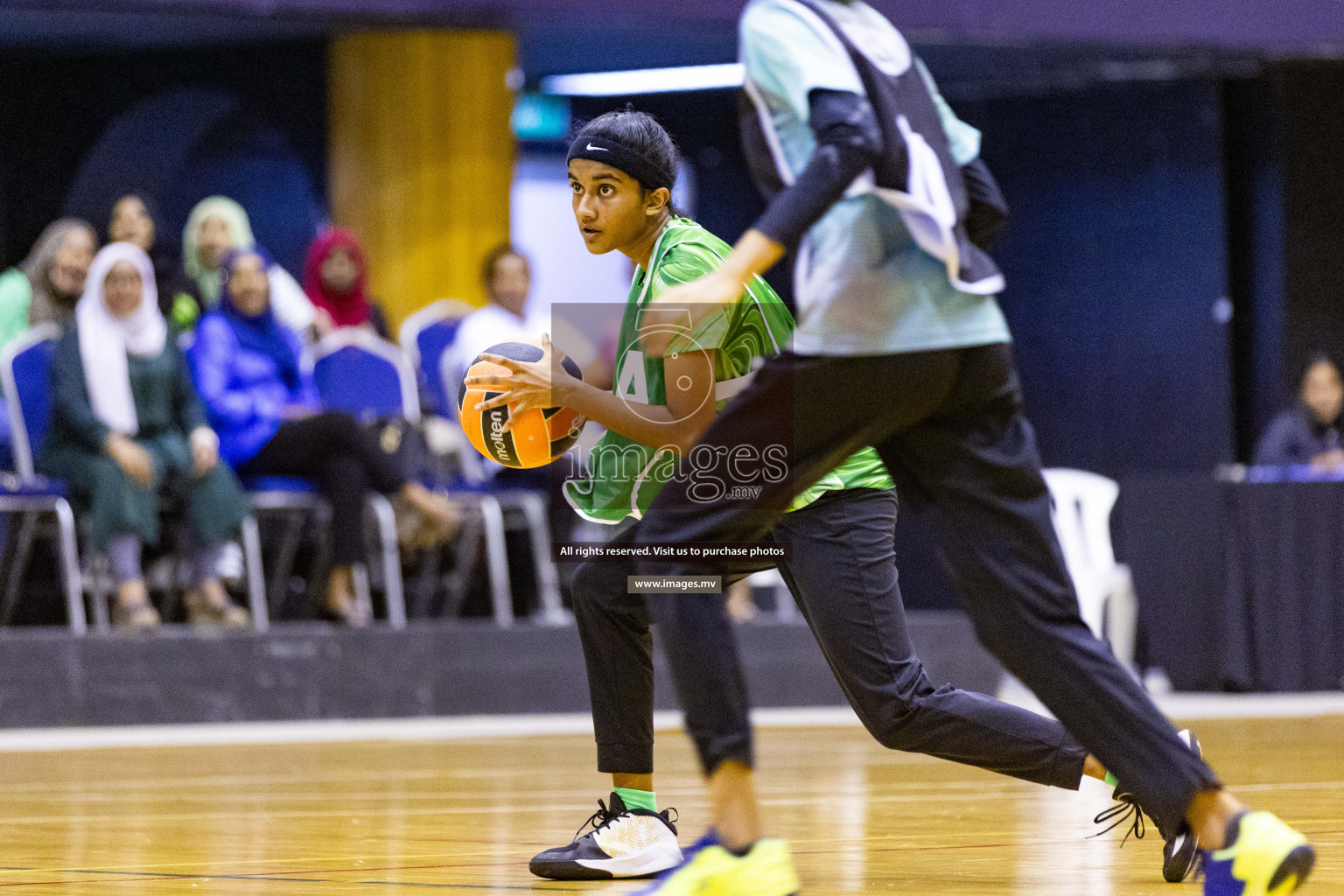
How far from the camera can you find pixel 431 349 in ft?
28.7

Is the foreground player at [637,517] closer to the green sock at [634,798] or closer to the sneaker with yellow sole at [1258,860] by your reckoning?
the green sock at [634,798]

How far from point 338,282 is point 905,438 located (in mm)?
5940

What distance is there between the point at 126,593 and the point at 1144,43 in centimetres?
660

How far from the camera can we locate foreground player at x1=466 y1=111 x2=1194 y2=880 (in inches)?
122

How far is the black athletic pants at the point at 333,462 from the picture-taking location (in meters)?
7.63

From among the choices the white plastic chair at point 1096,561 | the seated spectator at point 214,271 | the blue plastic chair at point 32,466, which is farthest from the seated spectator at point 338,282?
the white plastic chair at point 1096,561

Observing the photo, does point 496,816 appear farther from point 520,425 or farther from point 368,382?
point 368,382

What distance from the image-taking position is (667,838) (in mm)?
3359

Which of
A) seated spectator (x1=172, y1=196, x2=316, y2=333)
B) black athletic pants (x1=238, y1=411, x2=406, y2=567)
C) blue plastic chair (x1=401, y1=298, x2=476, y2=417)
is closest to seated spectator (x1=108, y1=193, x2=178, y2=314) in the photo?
seated spectator (x1=172, y1=196, x2=316, y2=333)

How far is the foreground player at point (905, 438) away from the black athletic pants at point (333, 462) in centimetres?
512

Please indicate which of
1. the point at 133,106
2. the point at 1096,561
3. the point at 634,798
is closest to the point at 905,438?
the point at 634,798

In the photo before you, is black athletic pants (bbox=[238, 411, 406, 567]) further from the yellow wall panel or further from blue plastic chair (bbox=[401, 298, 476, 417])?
the yellow wall panel

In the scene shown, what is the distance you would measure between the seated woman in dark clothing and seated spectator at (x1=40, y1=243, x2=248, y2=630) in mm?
167

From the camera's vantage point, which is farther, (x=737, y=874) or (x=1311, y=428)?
(x=1311, y=428)
